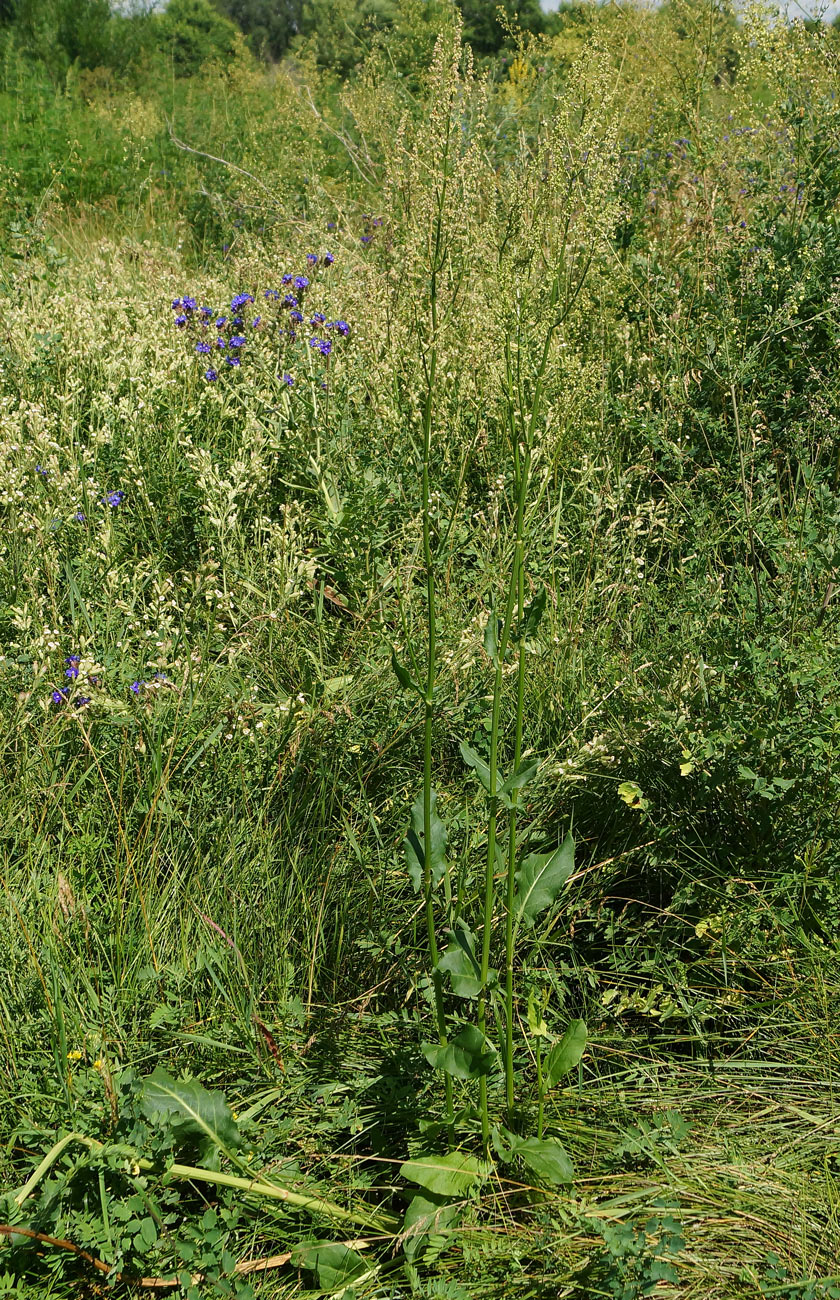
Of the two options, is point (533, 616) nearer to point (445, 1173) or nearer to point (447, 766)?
point (445, 1173)

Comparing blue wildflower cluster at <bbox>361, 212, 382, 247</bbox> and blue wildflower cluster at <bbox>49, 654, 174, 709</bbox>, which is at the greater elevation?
blue wildflower cluster at <bbox>361, 212, 382, 247</bbox>

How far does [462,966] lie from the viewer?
1.64 meters

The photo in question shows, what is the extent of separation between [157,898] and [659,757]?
1.18 m

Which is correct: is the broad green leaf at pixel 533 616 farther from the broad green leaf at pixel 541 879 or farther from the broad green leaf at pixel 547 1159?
the broad green leaf at pixel 547 1159

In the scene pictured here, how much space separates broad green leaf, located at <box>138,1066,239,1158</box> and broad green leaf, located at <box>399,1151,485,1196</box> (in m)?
0.31

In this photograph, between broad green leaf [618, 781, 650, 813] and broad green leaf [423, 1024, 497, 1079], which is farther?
broad green leaf [618, 781, 650, 813]

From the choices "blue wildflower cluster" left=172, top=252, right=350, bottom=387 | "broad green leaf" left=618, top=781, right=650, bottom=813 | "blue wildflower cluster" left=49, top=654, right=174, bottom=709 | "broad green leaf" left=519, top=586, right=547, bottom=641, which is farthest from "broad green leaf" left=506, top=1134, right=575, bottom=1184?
"blue wildflower cluster" left=172, top=252, right=350, bottom=387

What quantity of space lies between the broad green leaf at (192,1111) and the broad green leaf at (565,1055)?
0.54 metres

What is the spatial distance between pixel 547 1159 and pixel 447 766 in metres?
1.10

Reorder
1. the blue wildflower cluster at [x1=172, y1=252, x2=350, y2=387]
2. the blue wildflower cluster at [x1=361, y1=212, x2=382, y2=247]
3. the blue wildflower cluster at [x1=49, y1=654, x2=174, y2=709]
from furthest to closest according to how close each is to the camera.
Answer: the blue wildflower cluster at [x1=361, y1=212, x2=382, y2=247]
the blue wildflower cluster at [x1=172, y1=252, x2=350, y2=387]
the blue wildflower cluster at [x1=49, y1=654, x2=174, y2=709]

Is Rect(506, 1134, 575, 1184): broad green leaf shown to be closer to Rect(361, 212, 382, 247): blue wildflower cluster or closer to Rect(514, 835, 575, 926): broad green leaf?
Rect(514, 835, 575, 926): broad green leaf

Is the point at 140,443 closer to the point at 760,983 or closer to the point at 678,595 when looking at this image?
the point at 678,595

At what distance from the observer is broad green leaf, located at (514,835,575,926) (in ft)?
5.70

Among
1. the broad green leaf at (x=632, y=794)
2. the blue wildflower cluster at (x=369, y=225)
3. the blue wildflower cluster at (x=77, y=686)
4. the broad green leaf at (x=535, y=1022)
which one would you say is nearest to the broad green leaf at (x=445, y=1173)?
the broad green leaf at (x=535, y=1022)
